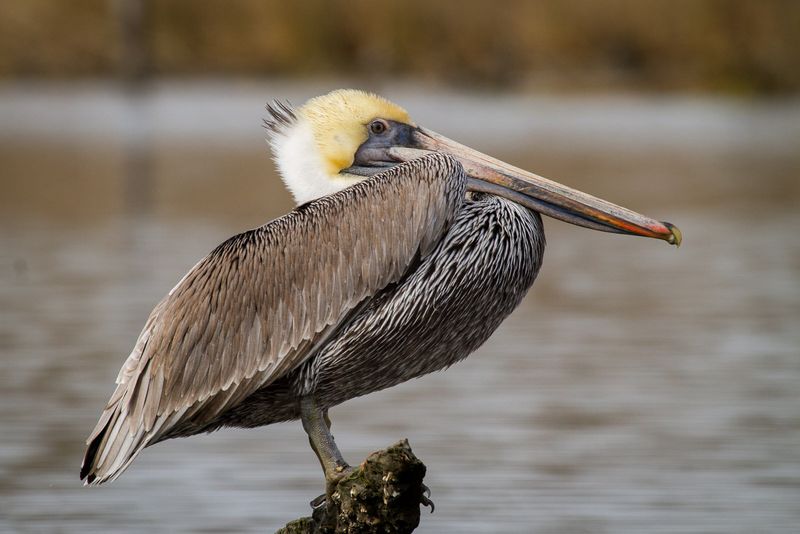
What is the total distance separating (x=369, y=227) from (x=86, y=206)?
1222 centimetres

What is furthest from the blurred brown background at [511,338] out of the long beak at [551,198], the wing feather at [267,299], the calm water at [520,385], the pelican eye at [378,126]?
the pelican eye at [378,126]

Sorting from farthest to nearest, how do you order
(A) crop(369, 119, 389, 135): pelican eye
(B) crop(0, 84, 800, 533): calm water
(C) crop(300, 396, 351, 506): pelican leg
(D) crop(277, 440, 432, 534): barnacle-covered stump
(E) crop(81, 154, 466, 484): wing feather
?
(B) crop(0, 84, 800, 533): calm water < (A) crop(369, 119, 389, 135): pelican eye < (E) crop(81, 154, 466, 484): wing feather < (C) crop(300, 396, 351, 506): pelican leg < (D) crop(277, 440, 432, 534): barnacle-covered stump

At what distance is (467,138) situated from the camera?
24391 millimetres

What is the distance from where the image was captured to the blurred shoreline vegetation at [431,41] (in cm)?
3747

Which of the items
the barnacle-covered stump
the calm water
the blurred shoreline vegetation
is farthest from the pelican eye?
the blurred shoreline vegetation

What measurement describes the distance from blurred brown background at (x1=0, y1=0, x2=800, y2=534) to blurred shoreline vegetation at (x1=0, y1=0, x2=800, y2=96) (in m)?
3.31

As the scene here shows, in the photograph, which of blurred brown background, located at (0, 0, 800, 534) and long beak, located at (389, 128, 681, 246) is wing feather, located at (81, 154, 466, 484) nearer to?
long beak, located at (389, 128, 681, 246)

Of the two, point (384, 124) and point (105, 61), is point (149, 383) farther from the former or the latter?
point (105, 61)

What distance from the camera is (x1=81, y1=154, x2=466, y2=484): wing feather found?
4859 millimetres

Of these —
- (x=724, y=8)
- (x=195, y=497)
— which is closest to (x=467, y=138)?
(x=724, y=8)

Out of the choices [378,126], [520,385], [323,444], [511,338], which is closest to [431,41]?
[511,338]

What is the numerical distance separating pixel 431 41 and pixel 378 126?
35.3 m

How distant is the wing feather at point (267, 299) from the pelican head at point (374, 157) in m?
0.18

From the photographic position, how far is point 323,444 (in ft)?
15.8
